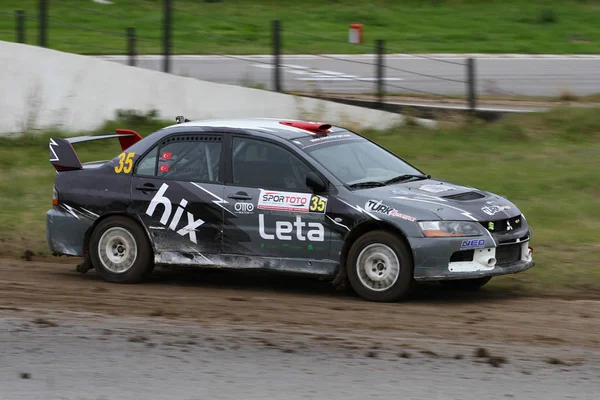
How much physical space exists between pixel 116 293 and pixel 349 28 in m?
20.8

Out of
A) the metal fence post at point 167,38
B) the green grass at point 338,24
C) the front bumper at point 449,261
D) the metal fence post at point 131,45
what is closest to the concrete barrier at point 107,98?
the metal fence post at point 167,38

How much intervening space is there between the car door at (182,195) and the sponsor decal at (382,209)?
1404 mm

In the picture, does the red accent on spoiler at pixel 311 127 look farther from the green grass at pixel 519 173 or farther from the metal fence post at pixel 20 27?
the metal fence post at pixel 20 27

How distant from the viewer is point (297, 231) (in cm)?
909

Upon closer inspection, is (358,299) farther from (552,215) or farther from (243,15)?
(243,15)

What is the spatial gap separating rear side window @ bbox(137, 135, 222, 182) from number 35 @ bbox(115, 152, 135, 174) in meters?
0.11

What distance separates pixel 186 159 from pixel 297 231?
1382mm

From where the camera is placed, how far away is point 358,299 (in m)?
9.07

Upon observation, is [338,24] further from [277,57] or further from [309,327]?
[309,327]

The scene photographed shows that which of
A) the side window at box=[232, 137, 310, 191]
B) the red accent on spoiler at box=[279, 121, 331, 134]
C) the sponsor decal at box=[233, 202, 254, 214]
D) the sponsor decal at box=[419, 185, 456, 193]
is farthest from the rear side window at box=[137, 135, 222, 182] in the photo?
the sponsor decal at box=[419, 185, 456, 193]

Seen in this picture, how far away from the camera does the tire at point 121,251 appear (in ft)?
32.3

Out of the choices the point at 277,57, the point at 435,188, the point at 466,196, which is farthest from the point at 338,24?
the point at 466,196

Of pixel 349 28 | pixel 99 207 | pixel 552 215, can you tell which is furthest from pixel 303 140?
pixel 349 28

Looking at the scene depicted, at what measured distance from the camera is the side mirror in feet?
29.6
